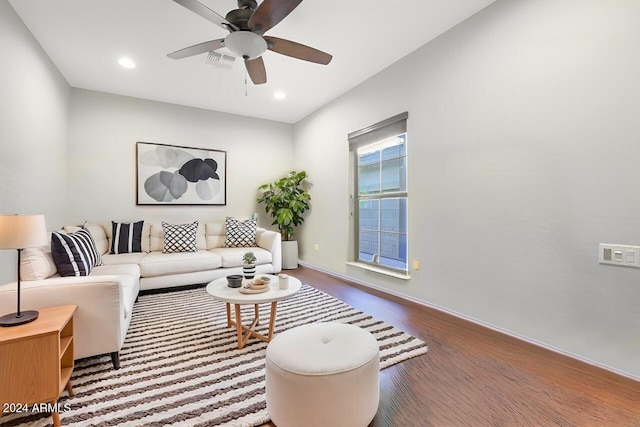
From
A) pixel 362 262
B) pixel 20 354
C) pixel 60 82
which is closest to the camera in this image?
pixel 20 354

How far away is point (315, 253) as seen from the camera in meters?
4.93

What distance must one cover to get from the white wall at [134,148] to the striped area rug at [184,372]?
6.63ft

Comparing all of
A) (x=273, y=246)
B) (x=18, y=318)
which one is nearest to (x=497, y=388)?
(x=18, y=318)

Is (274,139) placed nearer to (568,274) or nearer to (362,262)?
(362,262)

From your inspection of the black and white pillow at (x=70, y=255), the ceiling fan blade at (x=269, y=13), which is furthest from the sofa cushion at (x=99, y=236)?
the ceiling fan blade at (x=269, y=13)

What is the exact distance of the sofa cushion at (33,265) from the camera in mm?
1925

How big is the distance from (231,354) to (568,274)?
2.46m

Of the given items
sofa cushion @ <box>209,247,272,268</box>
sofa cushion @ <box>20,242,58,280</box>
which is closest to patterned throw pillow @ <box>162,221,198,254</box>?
sofa cushion @ <box>209,247,272,268</box>

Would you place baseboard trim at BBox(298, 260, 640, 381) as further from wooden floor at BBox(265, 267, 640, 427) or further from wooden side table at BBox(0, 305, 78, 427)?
wooden side table at BBox(0, 305, 78, 427)

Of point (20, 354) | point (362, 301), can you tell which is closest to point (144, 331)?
point (20, 354)

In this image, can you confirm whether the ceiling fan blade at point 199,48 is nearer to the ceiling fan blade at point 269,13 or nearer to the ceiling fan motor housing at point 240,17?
the ceiling fan motor housing at point 240,17

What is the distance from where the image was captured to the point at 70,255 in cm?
230

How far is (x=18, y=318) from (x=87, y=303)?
314 millimetres

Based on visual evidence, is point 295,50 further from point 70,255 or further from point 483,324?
point 483,324
